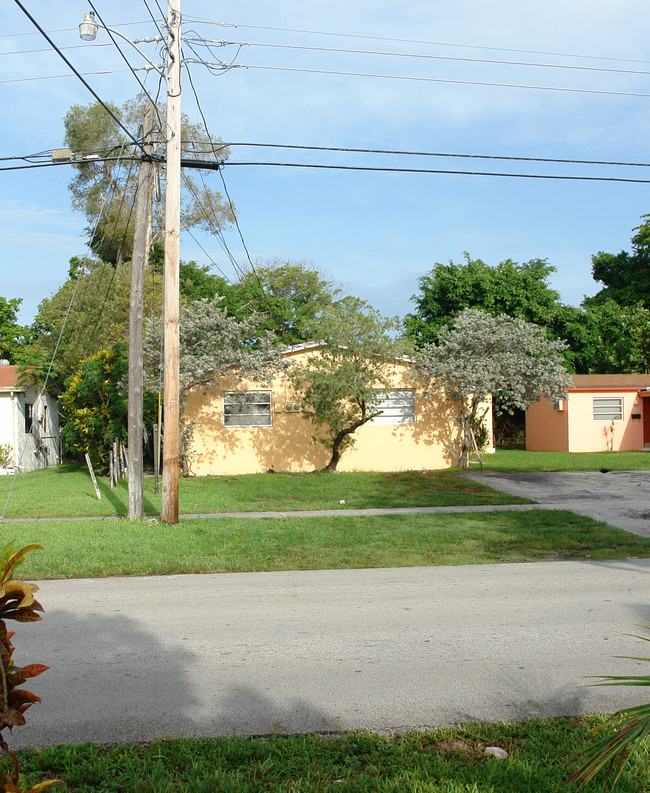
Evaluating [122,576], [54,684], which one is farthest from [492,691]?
Answer: [122,576]

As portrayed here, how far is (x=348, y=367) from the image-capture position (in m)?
20.1

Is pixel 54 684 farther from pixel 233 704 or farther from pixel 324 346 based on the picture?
pixel 324 346

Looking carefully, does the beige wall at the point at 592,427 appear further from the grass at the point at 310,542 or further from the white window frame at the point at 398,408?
the grass at the point at 310,542

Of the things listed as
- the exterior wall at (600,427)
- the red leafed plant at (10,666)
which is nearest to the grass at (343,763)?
the red leafed plant at (10,666)

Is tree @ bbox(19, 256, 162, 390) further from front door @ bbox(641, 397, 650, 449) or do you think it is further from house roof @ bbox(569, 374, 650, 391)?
front door @ bbox(641, 397, 650, 449)

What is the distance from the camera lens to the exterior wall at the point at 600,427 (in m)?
28.6

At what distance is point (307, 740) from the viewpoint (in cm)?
404

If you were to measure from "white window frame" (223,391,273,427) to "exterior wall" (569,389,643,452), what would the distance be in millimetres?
13159

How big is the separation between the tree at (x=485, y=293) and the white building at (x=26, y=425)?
1716 centimetres

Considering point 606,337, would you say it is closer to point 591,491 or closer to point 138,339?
point 591,491

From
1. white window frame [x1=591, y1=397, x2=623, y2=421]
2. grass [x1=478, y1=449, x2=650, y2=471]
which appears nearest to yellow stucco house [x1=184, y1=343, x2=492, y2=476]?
grass [x1=478, y1=449, x2=650, y2=471]

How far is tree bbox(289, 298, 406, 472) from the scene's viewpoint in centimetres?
2008

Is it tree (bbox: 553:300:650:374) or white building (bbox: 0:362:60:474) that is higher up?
tree (bbox: 553:300:650:374)

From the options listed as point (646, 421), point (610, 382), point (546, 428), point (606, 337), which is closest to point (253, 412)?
point (546, 428)
